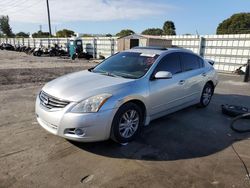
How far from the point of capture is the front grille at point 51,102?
3273 mm

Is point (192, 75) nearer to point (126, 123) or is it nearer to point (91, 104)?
point (126, 123)

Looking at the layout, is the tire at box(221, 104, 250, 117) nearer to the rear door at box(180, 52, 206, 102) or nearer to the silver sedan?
the rear door at box(180, 52, 206, 102)

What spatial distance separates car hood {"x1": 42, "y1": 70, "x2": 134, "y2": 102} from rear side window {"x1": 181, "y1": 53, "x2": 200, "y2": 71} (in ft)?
5.79

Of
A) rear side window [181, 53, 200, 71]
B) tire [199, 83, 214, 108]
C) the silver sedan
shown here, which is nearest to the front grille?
the silver sedan

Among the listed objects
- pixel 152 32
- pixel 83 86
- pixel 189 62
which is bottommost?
pixel 83 86

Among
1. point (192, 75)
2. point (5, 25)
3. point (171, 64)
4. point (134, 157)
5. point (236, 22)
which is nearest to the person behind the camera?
point (134, 157)

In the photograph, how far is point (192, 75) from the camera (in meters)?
5.14

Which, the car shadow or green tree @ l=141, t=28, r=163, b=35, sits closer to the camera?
the car shadow

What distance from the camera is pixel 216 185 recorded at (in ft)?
9.23

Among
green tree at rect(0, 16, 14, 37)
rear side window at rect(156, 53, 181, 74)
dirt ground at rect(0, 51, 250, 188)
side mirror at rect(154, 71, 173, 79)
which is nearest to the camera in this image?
dirt ground at rect(0, 51, 250, 188)

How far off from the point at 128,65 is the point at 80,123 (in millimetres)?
1747

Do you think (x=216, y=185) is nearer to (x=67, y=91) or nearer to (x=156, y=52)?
(x=67, y=91)

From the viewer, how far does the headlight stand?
319 cm

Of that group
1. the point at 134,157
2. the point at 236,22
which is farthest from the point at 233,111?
the point at 236,22
